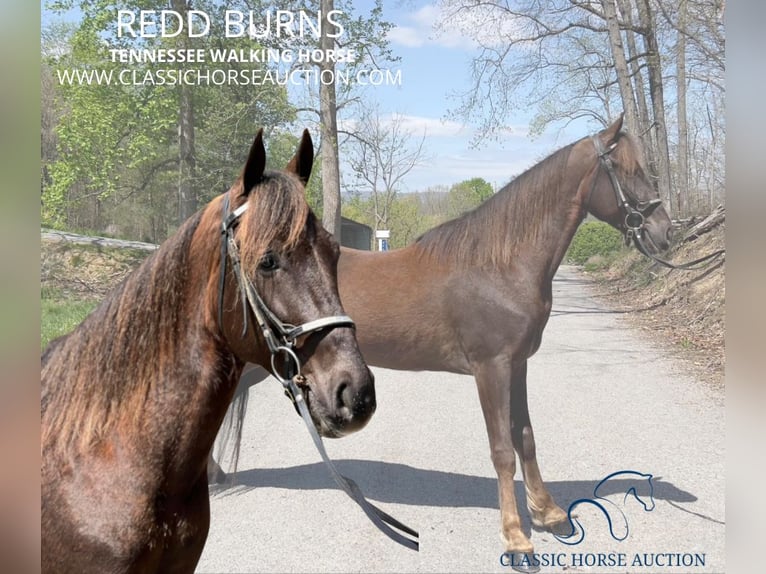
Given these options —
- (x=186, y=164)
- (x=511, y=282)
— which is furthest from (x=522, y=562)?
(x=186, y=164)

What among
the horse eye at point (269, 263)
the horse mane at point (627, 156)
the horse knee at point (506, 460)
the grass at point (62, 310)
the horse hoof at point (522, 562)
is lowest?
the horse hoof at point (522, 562)

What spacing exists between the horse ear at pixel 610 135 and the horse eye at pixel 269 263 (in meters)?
2.16

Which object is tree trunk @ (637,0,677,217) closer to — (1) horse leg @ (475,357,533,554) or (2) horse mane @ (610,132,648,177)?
(2) horse mane @ (610,132,648,177)

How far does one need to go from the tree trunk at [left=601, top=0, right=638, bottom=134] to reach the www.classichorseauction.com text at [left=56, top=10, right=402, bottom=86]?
119 centimetres

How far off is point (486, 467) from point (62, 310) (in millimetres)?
2544

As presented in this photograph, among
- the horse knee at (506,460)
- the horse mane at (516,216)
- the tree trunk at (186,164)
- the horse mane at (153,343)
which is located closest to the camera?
the horse mane at (153,343)

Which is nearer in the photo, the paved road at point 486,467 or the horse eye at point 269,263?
the horse eye at point 269,263

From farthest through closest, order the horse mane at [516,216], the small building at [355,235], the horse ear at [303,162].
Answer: the small building at [355,235] < the horse mane at [516,216] < the horse ear at [303,162]

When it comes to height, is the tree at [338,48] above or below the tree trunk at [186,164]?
above

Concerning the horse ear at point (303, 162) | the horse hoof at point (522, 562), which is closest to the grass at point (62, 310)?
the horse ear at point (303, 162)

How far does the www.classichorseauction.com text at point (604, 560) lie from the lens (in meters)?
2.78

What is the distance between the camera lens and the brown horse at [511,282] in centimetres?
280

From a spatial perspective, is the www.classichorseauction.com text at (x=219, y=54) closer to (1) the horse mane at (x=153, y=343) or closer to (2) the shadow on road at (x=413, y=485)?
(1) the horse mane at (x=153, y=343)
